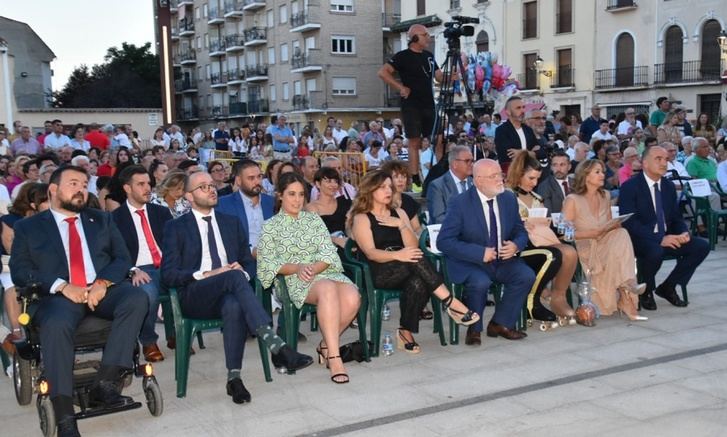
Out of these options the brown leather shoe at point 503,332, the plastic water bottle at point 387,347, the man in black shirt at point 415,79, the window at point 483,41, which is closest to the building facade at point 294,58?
the window at point 483,41

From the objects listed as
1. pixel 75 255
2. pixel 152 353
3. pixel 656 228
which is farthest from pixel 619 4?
pixel 75 255

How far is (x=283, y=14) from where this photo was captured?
44.2m

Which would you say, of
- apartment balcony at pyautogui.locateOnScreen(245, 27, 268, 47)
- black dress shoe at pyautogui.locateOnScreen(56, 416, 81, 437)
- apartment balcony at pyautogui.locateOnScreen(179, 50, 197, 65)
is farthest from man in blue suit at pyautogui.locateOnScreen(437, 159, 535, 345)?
apartment balcony at pyautogui.locateOnScreen(179, 50, 197, 65)

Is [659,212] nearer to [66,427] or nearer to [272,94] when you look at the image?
[66,427]

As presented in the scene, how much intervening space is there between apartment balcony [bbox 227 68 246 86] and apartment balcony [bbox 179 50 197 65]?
21.4ft

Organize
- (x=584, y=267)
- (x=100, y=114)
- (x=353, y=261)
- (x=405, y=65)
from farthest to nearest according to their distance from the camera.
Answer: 1. (x=100, y=114)
2. (x=405, y=65)
3. (x=584, y=267)
4. (x=353, y=261)

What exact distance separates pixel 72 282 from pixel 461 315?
249 centimetres

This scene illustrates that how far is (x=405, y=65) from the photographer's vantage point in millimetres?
8320

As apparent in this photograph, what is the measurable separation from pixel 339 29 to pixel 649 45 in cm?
1771

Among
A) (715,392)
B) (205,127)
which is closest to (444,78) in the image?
(715,392)

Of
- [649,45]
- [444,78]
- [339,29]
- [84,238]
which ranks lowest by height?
[84,238]

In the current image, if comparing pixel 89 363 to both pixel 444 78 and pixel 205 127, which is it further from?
pixel 205 127

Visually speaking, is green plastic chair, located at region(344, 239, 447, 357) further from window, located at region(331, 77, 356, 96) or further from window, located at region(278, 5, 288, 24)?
window, located at region(278, 5, 288, 24)

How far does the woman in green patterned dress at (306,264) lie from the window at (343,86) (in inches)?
1450
